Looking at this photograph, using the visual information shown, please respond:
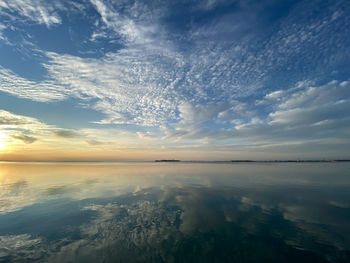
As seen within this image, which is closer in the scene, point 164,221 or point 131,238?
point 131,238

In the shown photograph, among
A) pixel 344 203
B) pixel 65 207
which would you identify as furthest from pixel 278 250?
pixel 65 207

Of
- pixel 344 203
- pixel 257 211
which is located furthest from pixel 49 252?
pixel 344 203

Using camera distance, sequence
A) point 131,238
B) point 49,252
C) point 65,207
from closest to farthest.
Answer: point 49,252 → point 131,238 → point 65,207

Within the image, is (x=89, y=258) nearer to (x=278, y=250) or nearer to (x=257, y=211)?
(x=278, y=250)

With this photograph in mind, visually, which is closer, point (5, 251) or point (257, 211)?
point (5, 251)

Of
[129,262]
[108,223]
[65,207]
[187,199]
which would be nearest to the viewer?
[129,262]

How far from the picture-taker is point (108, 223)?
484 inches

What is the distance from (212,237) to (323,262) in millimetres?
Result: 5360

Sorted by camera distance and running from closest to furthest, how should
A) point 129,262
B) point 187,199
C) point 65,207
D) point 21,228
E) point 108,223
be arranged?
1. point 129,262
2. point 21,228
3. point 108,223
4. point 65,207
5. point 187,199

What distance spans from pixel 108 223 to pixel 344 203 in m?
24.4

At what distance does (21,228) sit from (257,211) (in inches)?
753

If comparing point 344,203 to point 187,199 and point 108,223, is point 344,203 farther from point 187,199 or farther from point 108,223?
point 108,223

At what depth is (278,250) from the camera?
8711mm

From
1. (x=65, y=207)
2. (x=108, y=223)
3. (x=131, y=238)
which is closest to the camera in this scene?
(x=131, y=238)
